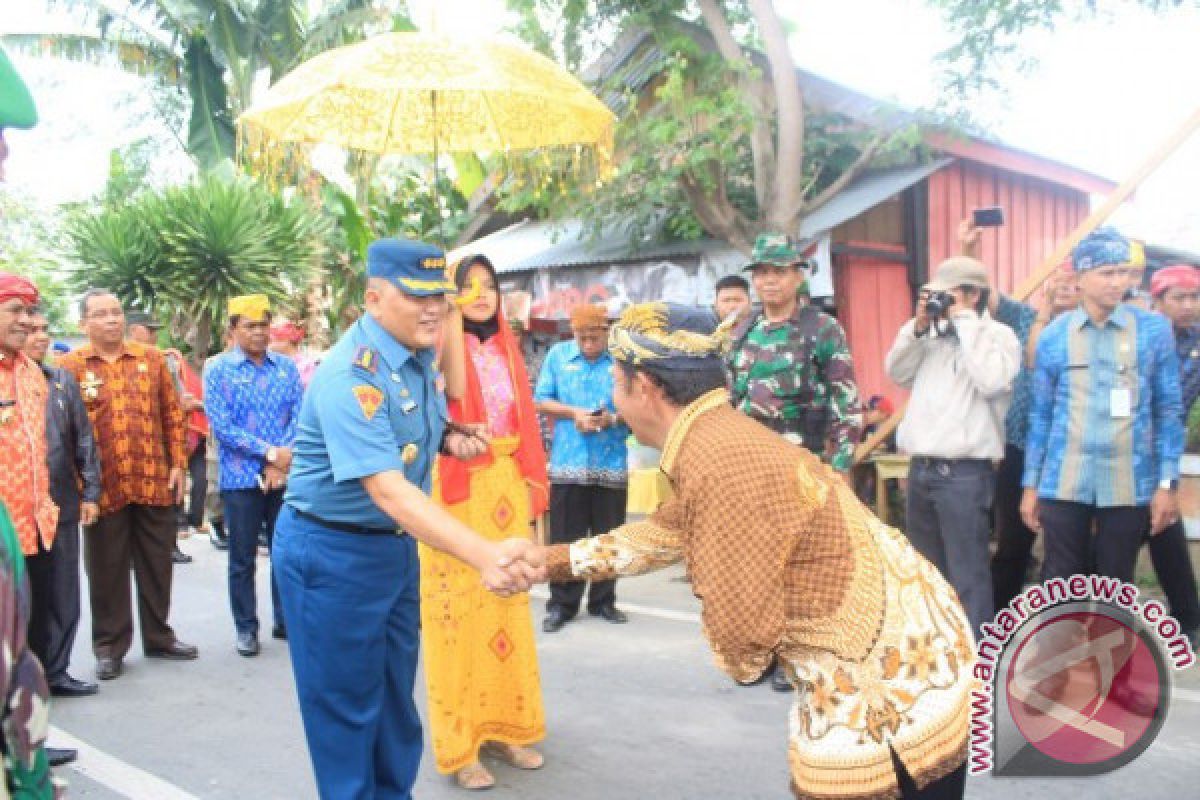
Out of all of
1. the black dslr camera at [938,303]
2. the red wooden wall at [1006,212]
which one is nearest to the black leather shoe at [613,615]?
the black dslr camera at [938,303]

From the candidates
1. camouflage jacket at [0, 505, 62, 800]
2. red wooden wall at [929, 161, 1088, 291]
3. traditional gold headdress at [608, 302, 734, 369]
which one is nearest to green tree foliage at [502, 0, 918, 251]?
red wooden wall at [929, 161, 1088, 291]

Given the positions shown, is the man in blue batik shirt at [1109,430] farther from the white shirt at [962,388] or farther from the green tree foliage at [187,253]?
the green tree foliage at [187,253]

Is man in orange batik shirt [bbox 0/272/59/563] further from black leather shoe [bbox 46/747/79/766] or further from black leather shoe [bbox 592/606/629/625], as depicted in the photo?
black leather shoe [bbox 592/606/629/625]

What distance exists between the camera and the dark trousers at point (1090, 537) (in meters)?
4.62

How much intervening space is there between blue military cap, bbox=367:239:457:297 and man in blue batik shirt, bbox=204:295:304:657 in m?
3.11

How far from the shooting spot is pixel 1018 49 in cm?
752

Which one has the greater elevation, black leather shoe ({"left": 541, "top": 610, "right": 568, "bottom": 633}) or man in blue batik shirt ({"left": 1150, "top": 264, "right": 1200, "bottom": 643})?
man in blue batik shirt ({"left": 1150, "top": 264, "right": 1200, "bottom": 643})

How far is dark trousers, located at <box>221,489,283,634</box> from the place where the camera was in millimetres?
5699

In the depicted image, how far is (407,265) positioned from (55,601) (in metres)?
3.13

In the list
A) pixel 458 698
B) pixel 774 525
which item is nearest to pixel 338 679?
pixel 458 698

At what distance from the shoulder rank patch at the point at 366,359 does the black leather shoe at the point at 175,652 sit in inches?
138

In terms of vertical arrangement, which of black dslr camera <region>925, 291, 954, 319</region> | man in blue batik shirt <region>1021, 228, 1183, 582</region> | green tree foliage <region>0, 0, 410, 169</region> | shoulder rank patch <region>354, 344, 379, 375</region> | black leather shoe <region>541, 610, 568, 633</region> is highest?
green tree foliage <region>0, 0, 410, 169</region>

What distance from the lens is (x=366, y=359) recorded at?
2.80 meters

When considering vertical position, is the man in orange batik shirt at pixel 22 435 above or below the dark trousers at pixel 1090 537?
above
